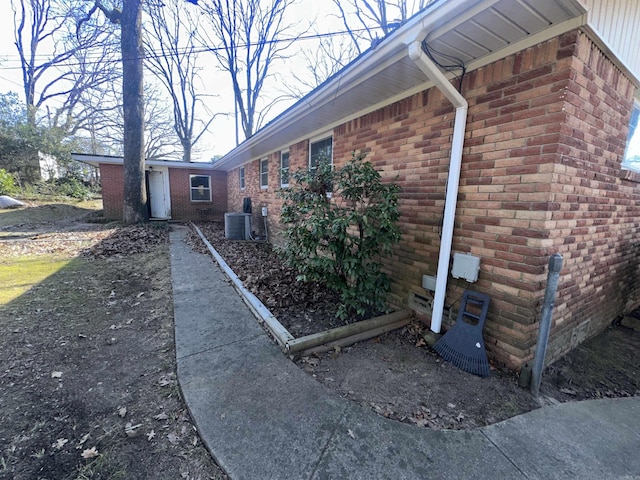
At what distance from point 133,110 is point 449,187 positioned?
11.6 metres

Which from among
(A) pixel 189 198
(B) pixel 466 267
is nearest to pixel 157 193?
(A) pixel 189 198

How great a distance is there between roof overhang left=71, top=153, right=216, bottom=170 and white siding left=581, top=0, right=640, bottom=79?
44.5 feet

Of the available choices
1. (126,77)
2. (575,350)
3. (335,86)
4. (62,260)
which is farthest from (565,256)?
(126,77)

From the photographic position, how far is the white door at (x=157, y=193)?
536 inches

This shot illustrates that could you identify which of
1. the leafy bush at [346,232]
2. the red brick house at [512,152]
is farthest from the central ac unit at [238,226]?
the red brick house at [512,152]

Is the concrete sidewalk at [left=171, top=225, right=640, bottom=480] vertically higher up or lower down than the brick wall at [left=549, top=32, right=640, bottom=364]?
lower down

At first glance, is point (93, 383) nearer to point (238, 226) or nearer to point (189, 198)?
point (238, 226)

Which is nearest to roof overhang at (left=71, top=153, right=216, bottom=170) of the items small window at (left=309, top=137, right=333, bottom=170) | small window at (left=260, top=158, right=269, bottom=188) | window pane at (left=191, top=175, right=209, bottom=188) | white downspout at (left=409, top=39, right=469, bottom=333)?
window pane at (left=191, top=175, right=209, bottom=188)

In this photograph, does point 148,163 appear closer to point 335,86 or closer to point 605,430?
point 335,86

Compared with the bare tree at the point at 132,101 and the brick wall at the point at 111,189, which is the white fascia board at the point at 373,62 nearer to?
the bare tree at the point at 132,101

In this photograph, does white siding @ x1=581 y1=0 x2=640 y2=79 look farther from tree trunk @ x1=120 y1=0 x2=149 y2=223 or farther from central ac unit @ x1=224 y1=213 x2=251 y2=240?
tree trunk @ x1=120 y1=0 x2=149 y2=223

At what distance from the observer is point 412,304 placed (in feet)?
11.1

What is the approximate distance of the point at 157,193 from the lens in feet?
45.2

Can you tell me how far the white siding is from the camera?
208 centimetres
